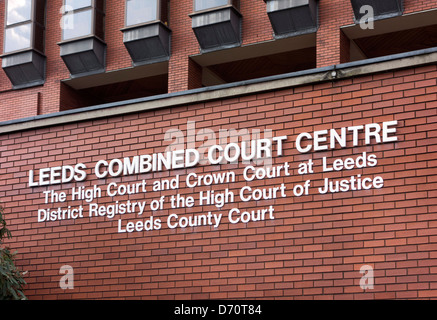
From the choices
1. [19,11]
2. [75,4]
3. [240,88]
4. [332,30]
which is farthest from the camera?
[19,11]

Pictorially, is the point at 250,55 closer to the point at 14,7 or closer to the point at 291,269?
the point at 14,7

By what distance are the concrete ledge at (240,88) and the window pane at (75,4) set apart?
7.55 metres

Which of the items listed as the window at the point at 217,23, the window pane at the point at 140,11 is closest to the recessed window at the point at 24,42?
the window pane at the point at 140,11

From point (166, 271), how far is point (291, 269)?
7.03 feet

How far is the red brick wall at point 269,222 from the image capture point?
35.6ft

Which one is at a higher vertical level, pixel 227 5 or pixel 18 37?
pixel 18 37

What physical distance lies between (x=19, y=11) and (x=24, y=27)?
1.63ft

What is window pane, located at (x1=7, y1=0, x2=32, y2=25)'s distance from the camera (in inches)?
862

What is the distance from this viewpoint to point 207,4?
1947 cm

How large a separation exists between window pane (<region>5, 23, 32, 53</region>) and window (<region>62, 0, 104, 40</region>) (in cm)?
119

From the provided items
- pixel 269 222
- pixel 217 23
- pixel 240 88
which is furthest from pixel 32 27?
pixel 269 222

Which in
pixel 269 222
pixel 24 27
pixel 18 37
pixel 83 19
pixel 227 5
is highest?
Result: pixel 24 27

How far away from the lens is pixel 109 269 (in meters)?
12.8

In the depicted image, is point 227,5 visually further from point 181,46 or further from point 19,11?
point 19,11
